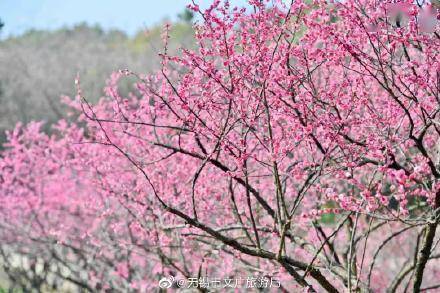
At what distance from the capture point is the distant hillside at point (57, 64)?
35.1 metres

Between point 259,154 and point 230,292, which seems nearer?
point 259,154

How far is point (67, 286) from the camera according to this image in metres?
17.4

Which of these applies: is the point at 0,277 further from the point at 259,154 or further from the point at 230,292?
the point at 259,154

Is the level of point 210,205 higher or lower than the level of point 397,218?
higher

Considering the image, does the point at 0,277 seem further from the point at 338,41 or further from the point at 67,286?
the point at 338,41

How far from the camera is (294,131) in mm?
4945

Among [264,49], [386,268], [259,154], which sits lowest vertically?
[264,49]

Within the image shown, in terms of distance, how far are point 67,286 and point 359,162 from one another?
14664 millimetres

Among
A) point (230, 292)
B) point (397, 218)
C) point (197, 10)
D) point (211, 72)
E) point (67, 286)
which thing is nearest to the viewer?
point (397, 218)

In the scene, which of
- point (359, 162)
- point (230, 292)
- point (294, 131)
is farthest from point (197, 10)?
Result: point (230, 292)

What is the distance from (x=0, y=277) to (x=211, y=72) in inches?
645

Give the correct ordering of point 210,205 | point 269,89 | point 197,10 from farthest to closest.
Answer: point 210,205 → point 269,89 → point 197,10

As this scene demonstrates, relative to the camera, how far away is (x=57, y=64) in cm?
4278

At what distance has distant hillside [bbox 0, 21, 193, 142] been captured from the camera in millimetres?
35125
